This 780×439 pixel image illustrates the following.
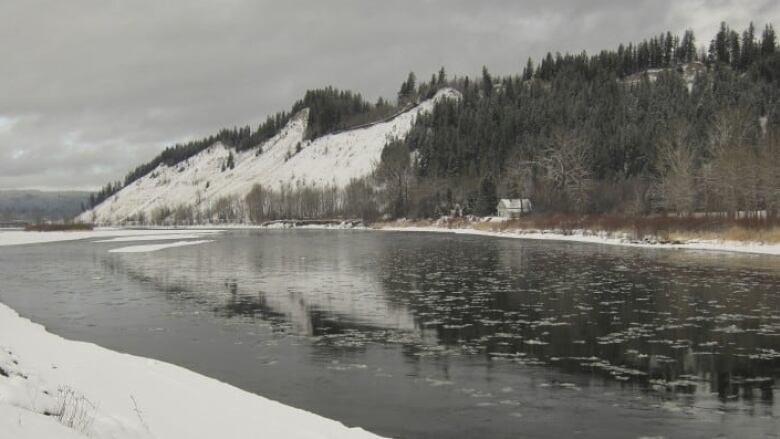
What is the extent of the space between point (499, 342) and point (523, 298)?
8.22 m

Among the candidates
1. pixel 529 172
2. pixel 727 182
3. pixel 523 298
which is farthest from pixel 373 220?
pixel 523 298

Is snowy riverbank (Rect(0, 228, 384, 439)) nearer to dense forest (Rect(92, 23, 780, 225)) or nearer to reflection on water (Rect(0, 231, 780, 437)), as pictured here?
reflection on water (Rect(0, 231, 780, 437))

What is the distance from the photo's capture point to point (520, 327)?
18.6 metres

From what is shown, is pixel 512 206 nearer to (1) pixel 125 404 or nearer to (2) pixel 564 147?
(2) pixel 564 147

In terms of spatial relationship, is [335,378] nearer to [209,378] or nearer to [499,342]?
[209,378]

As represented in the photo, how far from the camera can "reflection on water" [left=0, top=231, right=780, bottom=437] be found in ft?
38.2

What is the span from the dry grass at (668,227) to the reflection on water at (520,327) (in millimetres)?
12717

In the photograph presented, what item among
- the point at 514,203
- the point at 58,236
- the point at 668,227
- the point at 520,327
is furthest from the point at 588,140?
the point at 520,327

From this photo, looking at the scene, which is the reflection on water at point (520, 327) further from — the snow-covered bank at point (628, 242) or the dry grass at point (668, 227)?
the dry grass at point (668, 227)

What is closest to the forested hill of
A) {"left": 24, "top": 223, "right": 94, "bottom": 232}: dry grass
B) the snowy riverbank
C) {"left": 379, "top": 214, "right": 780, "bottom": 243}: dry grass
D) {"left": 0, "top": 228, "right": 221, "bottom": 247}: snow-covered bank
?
{"left": 379, "top": 214, "right": 780, "bottom": 243}: dry grass

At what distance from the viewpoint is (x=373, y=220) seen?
14300 centimetres

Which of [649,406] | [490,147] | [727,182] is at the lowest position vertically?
[649,406]

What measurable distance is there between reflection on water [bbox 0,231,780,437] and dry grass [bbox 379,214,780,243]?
12.7 metres

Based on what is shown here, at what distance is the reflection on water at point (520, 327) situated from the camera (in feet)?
38.2
